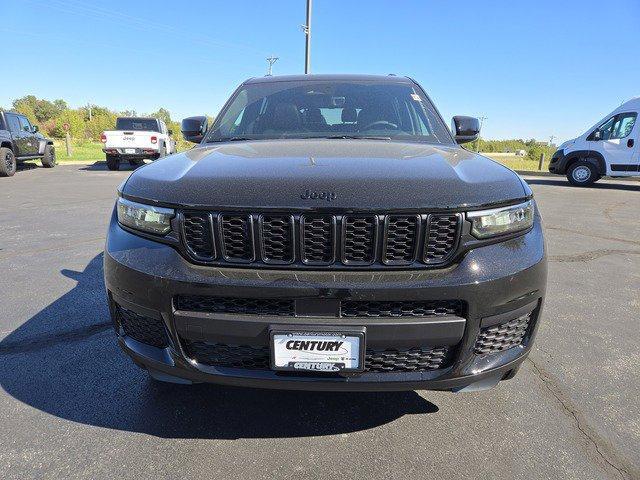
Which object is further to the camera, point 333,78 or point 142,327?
point 333,78

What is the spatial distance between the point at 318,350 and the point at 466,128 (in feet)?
7.84

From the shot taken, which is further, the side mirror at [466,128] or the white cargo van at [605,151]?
the white cargo van at [605,151]

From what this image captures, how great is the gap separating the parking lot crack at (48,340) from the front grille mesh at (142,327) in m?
1.30

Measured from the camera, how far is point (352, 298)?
1656mm

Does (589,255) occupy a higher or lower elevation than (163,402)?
lower

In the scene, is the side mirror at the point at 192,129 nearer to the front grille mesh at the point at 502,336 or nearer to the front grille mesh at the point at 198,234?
the front grille mesh at the point at 198,234

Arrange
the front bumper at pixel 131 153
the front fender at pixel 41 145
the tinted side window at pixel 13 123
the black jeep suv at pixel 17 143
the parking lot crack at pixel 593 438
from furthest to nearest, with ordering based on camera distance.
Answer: the front bumper at pixel 131 153, the front fender at pixel 41 145, the tinted side window at pixel 13 123, the black jeep suv at pixel 17 143, the parking lot crack at pixel 593 438

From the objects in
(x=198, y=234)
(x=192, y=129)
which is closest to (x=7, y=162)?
(x=192, y=129)

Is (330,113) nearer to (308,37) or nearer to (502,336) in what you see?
(502,336)

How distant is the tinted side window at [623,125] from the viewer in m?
12.8

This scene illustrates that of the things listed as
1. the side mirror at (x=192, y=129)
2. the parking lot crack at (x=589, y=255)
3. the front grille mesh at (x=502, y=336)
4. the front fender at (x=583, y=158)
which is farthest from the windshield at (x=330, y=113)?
the front fender at (x=583, y=158)

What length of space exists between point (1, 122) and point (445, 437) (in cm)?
1562

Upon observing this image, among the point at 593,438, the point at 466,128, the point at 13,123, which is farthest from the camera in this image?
the point at 13,123

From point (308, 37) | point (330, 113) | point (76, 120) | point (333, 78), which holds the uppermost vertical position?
point (308, 37)
